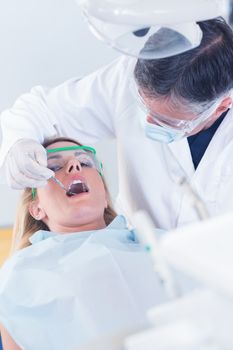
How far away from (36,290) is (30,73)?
134cm

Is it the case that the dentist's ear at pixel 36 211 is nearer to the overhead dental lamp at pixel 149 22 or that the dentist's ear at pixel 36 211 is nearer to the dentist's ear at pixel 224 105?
the dentist's ear at pixel 224 105

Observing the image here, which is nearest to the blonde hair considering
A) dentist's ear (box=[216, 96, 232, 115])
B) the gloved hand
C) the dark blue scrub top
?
the gloved hand

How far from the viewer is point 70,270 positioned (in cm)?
151

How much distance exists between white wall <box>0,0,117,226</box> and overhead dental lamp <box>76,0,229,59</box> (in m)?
1.43

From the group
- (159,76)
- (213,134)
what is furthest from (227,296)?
(213,134)

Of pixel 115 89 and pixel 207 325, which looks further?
pixel 115 89

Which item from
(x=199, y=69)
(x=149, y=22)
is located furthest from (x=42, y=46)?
(x=149, y=22)

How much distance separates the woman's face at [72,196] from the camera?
1.81 metres

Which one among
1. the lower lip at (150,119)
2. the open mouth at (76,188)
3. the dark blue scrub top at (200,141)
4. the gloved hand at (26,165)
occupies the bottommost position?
the open mouth at (76,188)

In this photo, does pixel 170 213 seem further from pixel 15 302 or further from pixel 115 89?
pixel 15 302

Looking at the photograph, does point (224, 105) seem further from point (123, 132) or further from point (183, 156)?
point (123, 132)

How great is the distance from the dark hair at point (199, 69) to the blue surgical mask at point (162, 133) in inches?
5.6

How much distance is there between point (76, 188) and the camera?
1.84 metres

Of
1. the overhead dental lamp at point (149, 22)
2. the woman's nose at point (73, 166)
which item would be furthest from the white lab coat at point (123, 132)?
the overhead dental lamp at point (149, 22)
